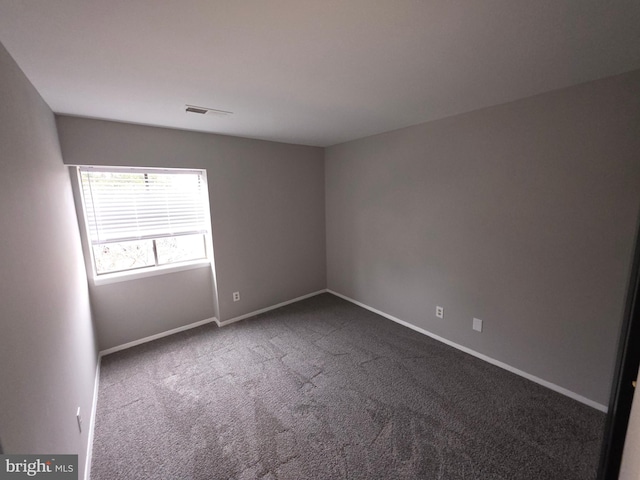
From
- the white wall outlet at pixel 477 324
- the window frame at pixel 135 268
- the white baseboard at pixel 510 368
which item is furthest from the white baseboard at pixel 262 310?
the white wall outlet at pixel 477 324

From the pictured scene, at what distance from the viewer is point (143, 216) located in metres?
2.89

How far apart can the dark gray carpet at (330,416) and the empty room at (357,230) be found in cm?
2

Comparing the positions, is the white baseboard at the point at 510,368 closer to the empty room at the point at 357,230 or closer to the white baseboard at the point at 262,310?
the empty room at the point at 357,230

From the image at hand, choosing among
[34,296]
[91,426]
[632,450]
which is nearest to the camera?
[632,450]

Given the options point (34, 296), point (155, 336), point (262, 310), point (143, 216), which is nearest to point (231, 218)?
point (143, 216)

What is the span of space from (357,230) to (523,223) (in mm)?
1917

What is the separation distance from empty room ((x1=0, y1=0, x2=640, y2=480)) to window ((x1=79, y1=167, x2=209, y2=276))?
0.03m

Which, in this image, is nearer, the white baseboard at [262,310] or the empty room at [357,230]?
the empty room at [357,230]

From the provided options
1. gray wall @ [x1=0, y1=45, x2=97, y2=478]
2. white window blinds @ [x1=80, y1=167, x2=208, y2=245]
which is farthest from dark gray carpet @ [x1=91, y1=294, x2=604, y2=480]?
white window blinds @ [x1=80, y1=167, x2=208, y2=245]

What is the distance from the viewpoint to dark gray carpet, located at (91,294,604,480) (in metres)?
1.59

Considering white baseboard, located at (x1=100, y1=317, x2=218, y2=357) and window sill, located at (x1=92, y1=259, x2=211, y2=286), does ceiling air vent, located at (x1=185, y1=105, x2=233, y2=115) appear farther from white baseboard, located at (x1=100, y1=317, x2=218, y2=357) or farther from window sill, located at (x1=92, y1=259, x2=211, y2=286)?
white baseboard, located at (x1=100, y1=317, x2=218, y2=357)

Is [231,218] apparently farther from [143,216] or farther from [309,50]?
[309,50]

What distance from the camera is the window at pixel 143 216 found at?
2.62 m

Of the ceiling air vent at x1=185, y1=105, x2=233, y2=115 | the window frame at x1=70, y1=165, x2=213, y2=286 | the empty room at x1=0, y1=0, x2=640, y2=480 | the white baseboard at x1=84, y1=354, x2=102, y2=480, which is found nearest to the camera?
the empty room at x1=0, y1=0, x2=640, y2=480
